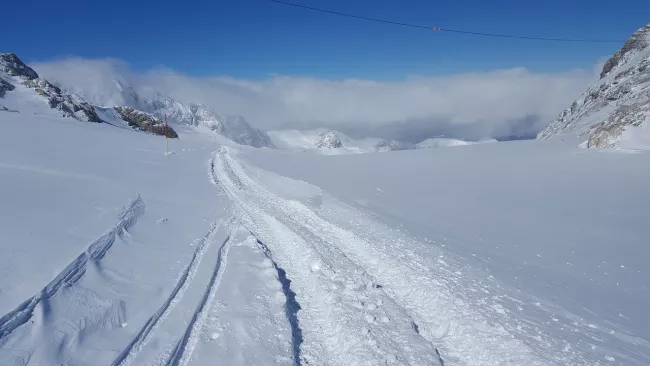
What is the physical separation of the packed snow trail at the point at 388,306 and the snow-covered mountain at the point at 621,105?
19077 millimetres

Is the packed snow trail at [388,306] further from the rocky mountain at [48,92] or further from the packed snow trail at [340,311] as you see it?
the rocky mountain at [48,92]

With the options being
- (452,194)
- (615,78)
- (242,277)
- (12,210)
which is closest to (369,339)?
(242,277)

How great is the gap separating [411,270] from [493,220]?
4.56 metres

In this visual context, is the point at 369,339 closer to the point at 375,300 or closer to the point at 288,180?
the point at 375,300

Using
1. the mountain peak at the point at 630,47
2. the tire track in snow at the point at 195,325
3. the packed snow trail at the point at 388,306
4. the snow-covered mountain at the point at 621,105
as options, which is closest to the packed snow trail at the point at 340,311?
the packed snow trail at the point at 388,306

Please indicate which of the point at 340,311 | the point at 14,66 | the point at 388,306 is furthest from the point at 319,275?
the point at 14,66

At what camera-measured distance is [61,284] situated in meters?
5.56

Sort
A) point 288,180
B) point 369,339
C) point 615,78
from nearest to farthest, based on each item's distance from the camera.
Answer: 1. point 369,339
2. point 288,180
3. point 615,78

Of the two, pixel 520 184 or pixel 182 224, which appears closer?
pixel 182 224

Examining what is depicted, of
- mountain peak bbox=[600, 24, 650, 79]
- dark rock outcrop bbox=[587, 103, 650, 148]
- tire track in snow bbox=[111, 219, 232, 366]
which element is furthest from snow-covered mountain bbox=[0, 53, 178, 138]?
mountain peak bbox=[600, 24, 650, 79]

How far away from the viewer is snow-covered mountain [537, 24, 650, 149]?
2006 cm

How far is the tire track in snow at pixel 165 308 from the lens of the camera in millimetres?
4398

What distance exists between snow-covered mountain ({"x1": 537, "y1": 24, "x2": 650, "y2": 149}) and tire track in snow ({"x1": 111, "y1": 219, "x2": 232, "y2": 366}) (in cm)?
2254

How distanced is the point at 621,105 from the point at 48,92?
8834 centimetres
